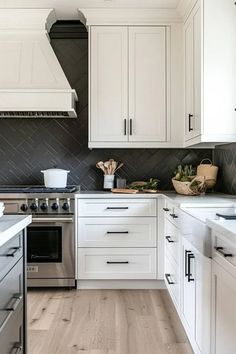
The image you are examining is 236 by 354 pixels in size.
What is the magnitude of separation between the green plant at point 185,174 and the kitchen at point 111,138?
156 mm

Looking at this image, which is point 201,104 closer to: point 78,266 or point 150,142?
point 150,142

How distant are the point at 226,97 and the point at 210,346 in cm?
183

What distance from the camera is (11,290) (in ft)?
5.23

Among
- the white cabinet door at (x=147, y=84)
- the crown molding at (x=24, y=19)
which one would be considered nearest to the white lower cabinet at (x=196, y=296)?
the white cabinet door at (x=147, y=84)

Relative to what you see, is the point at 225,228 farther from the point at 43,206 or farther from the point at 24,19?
the point at 24,19

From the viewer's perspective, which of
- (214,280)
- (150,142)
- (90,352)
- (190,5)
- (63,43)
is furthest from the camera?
(63,43)

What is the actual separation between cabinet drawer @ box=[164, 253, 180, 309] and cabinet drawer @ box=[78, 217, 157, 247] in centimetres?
30

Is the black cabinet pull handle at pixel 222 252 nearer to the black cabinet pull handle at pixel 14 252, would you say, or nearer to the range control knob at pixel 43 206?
the black cabinet pull handle at pixel 14 252

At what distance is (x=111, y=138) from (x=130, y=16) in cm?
117

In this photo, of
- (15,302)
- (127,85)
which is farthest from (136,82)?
(15,302)

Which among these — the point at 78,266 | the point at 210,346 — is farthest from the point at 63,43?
the point at 210,346

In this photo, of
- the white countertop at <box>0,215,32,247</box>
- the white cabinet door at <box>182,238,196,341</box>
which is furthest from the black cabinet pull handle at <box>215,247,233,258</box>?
the white countertop at <box>0,215,32,247</box>

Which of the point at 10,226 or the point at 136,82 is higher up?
the point at 136,82

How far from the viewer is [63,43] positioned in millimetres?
4027
